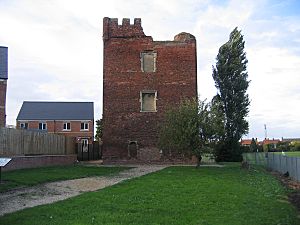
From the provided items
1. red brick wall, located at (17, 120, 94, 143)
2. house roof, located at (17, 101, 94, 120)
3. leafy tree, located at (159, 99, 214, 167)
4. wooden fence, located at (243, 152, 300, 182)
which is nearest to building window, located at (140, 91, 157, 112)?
leafy tree, located at (159, 99, 214, 167)

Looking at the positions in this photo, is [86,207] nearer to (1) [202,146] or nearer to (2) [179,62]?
(1) [202,146]

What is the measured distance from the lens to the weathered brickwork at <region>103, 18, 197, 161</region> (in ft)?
127

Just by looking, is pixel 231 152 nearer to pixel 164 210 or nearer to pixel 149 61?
pixel 149 61

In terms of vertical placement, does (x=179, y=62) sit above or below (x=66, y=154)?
above

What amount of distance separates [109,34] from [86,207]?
30.3 meters

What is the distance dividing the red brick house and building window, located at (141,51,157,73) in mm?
36039

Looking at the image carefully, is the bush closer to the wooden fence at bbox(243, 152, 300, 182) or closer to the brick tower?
the wooden fence at bbox(243, 152, 300, 182)

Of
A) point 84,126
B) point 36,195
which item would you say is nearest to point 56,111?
point 84,126

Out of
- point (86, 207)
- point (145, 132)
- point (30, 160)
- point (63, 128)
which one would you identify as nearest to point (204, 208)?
point (86, 207)

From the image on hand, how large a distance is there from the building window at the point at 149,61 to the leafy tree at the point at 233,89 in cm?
1069

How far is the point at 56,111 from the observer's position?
245 feet

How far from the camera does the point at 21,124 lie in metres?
73.0

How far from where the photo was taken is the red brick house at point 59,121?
7300cm

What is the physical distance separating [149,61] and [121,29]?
4.12 meters
